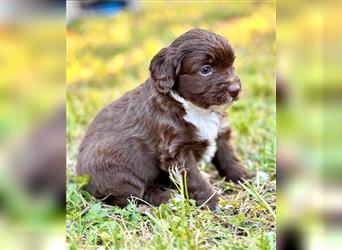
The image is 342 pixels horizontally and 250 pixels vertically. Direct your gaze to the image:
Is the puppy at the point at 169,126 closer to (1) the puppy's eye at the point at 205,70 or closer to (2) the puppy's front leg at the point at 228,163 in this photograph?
(1) the puppy's eye at the point at 205,70

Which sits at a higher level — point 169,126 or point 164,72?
point 164,72

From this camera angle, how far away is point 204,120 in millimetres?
3945

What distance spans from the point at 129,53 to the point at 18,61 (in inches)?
250

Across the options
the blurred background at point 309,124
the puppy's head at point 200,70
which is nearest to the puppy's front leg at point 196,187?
the puppy's head at point 200,70

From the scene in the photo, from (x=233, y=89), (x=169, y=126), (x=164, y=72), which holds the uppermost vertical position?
(x=164, y=72)

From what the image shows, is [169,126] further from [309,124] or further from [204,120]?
[309,124]

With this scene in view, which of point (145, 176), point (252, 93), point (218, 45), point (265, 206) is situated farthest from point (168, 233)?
point (252, 93)

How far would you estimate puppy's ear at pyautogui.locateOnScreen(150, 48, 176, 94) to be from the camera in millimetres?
3818

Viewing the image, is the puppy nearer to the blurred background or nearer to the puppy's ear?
the puppy's ear

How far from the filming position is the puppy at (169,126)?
375cm

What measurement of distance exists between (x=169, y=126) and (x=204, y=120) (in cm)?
24

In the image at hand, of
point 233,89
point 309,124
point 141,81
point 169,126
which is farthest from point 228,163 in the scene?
point 141,81

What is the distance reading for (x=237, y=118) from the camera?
5551mm

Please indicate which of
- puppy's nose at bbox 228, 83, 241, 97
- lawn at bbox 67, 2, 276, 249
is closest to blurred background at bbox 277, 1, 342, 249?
lawn at bbox 67, 2, 276, 249
